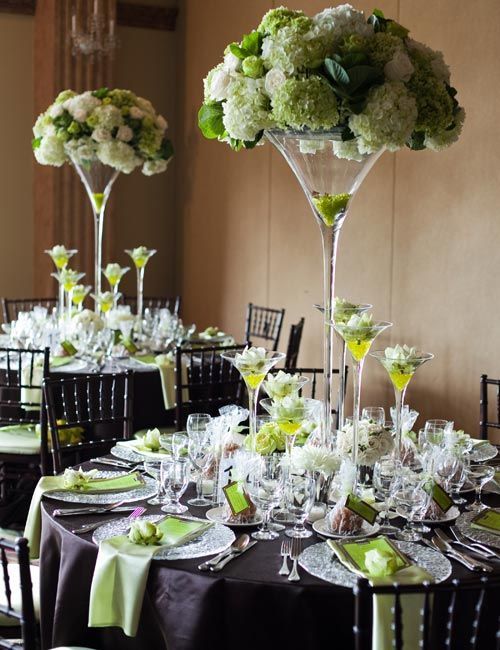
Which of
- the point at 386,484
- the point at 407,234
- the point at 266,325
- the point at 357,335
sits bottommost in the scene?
the point at 386,484

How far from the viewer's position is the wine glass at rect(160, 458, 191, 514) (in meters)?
2.52

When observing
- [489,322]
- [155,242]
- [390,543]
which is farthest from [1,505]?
[155,242]

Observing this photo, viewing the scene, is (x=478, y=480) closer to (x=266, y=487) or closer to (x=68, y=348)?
(x=266, y=487)

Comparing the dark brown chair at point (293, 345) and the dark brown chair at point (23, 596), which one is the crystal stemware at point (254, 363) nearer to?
the dark brown chair at point (23, 596)

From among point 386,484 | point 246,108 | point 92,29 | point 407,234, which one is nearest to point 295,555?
point 386,484

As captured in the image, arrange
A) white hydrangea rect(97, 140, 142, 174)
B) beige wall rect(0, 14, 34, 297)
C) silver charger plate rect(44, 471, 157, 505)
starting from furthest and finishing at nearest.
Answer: beige wall rect(0, 14, 34, 297)
white hydrangea rect(97, 140, 142, 174)
silver charger plate rect(44, 471, 157, 505)

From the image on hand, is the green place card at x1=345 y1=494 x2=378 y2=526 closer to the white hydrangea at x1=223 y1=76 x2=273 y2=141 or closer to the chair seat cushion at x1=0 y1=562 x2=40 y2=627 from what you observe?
the chair seat cushion at x1=0 y1=562 x2=40 y2=627

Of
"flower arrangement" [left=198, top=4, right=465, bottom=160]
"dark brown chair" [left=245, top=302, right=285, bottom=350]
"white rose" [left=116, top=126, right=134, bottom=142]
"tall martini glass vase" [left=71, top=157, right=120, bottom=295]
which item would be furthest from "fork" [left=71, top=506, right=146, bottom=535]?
"white rose" [left=116, top=126, right=134, bottom=142]

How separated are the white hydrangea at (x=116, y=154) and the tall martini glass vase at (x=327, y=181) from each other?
Result: 2922mm

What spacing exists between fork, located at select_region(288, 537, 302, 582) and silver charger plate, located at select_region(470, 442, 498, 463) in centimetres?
94

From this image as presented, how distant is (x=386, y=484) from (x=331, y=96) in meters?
1.03

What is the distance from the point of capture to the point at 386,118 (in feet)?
8.08

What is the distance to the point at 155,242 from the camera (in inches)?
321

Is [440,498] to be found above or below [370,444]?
below
